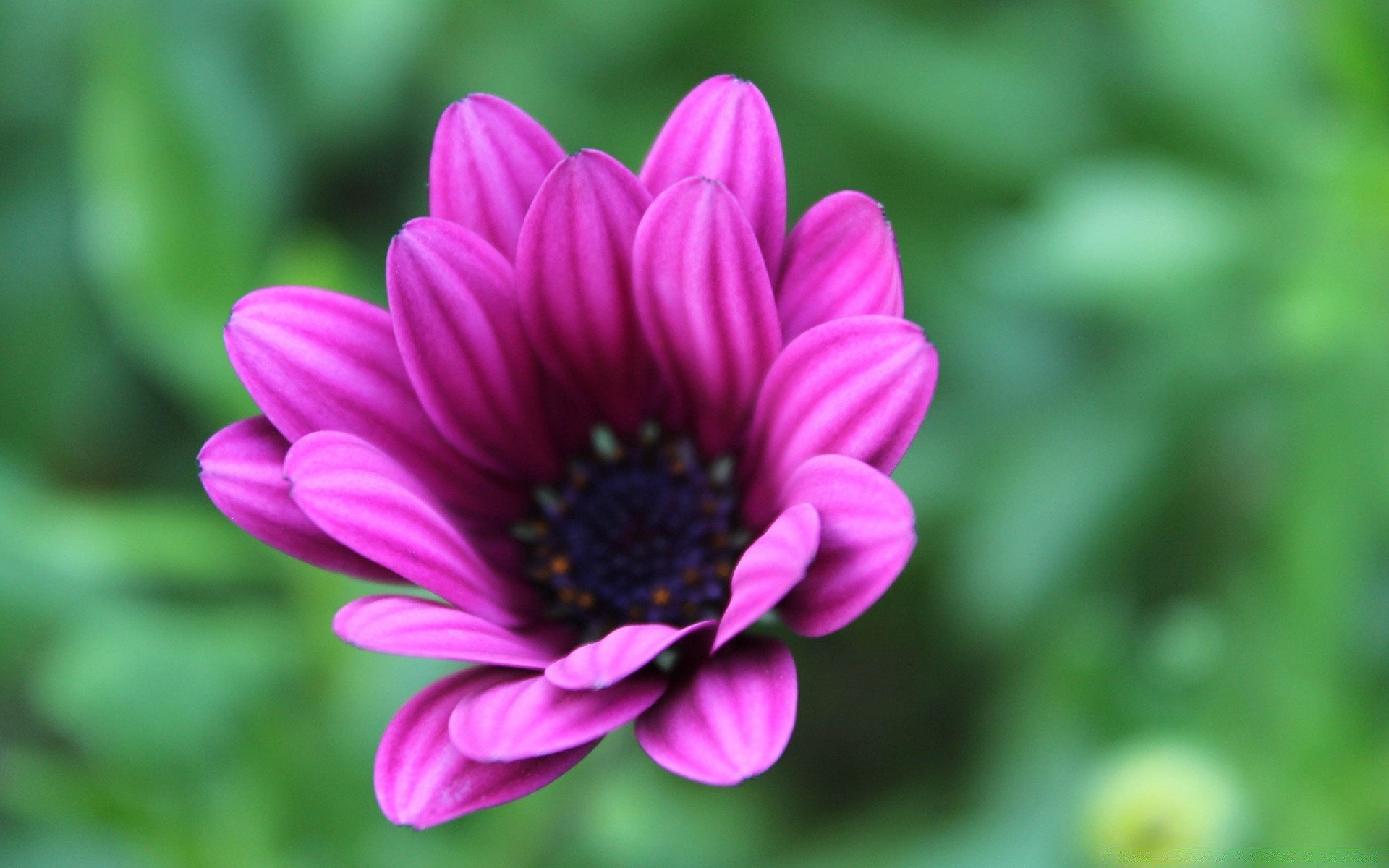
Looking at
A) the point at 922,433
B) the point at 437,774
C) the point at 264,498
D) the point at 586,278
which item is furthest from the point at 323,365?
the point at 922,433

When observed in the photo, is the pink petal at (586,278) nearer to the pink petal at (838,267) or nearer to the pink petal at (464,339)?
the pink petal at (464,339)

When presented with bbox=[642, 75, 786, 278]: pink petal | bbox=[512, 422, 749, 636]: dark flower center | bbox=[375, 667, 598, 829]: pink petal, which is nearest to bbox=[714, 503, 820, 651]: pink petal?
bbox=[375, 667, 598, 829]: pink petal

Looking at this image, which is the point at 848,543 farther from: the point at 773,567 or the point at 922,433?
the point at 922,433

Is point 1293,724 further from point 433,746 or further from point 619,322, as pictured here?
point 433,746

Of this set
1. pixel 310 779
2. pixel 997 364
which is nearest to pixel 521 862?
pixel 310 779

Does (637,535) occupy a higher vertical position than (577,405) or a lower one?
lower

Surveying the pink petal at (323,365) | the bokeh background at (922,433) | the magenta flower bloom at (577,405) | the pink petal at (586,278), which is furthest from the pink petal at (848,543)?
the bokeh background at (922,433)
